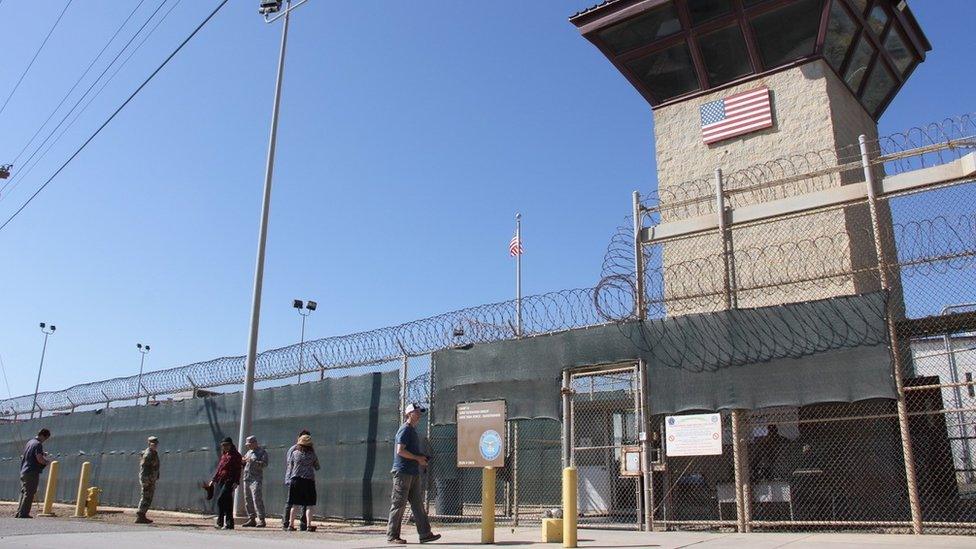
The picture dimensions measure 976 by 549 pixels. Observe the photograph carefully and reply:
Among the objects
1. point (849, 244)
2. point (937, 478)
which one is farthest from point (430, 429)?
point (937, 478)

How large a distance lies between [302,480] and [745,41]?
10658mm

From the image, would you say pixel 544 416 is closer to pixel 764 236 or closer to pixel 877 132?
pixel 764 236

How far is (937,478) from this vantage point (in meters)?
11.7

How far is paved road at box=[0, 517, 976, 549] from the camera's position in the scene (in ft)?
24.8

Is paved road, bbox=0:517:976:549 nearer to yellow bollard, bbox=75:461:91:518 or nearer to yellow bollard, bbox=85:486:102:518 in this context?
yellow bollard, bbox=85:486:102:518

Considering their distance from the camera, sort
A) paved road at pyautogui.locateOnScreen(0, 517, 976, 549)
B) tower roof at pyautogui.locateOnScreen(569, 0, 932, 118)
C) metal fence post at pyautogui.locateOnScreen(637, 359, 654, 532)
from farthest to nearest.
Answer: tower roof at pyautogui.locateOnScreen(569, 0, 932, 118)
metal fence post at pyautogui.locateOnScreen(637, 359, 654, 532)
paved road at pyautogui.locateOnScreen(0, 517, 976, 549)

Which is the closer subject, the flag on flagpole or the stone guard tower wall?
the stone guard tower wall

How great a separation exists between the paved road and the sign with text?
100 cm

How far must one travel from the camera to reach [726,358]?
9336 millimetres

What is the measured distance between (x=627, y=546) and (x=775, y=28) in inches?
389

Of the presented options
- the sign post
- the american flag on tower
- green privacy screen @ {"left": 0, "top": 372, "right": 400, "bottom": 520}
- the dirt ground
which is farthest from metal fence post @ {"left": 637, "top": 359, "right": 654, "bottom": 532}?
the american flag on tower

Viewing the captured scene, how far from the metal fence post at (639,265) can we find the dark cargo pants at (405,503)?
→ 3685 millimetres

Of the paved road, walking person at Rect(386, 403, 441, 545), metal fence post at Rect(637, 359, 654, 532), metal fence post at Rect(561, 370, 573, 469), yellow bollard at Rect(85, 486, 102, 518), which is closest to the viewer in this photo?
the paved road

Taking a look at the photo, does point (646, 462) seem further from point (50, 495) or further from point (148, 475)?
point (50, 495)
